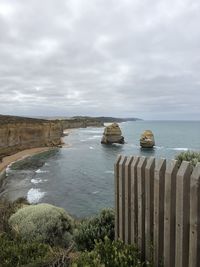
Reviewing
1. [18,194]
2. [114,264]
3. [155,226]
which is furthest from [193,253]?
[18,194]

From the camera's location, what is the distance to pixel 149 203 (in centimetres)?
462

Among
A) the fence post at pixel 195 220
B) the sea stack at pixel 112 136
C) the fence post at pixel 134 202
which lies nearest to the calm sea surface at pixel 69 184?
the fence post at pixel 134 202

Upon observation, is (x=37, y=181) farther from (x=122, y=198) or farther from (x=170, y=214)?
(x=170, y=214)

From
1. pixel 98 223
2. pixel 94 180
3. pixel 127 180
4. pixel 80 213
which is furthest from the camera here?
pixel 94 180

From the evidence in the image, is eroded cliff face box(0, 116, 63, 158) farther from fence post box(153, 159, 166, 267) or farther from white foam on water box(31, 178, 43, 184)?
fence post box(153, 159, 166, 267)

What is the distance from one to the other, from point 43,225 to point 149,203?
11.4ft

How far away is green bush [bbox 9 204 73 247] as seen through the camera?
714 cm

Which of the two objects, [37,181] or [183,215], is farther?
[37,181]

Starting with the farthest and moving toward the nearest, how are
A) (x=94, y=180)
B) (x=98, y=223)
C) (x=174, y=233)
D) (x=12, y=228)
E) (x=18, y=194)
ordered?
(x=94, y=180), (x=18, y=194), (x=12, y=228), (x=98, y=223), (x=174, y=233)

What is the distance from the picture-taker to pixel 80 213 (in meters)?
25.0

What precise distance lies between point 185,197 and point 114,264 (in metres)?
1.30

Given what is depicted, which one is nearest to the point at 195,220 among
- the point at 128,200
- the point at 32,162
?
the point at 128,200

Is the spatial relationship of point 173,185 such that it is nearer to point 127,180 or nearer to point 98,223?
point 127,180

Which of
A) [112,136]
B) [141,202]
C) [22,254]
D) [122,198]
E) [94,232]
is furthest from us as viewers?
[112,136]
